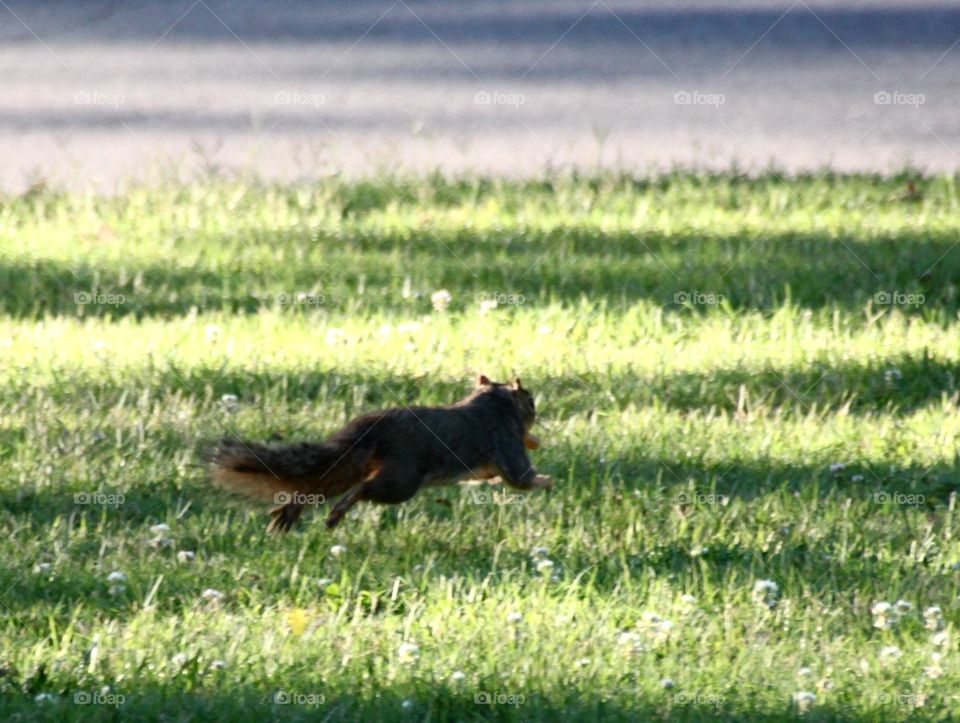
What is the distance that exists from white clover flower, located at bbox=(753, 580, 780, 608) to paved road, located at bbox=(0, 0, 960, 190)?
4.22 meters

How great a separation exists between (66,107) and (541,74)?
2938 mm

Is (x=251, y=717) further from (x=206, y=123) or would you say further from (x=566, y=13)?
(x=566, y=13)

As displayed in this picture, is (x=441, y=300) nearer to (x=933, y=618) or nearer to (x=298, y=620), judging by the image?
(x=298, y=620)

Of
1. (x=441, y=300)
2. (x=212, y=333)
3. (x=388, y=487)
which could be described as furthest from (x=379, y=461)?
(x=441, y=300)

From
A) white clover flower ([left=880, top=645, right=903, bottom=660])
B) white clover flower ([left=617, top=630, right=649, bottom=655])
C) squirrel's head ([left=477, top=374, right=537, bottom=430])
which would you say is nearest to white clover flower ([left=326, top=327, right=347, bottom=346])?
squirrel's head ([left=477, top=374, right=537, bottom=430])

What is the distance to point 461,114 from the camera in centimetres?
895

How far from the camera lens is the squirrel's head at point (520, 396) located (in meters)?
4.92

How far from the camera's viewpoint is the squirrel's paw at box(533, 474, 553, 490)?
15.5ft

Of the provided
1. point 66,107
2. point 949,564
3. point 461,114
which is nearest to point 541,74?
point 461,114

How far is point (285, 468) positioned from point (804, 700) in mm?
1638

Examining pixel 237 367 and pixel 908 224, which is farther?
A: pixel 908 224

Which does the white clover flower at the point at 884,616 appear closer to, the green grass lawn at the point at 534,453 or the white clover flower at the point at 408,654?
the green grass lawn at the point at 534,453

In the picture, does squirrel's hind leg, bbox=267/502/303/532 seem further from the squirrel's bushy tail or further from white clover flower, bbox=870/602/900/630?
white clover flower, bbox=870/602/900/630

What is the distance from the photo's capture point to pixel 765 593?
4152 mm
